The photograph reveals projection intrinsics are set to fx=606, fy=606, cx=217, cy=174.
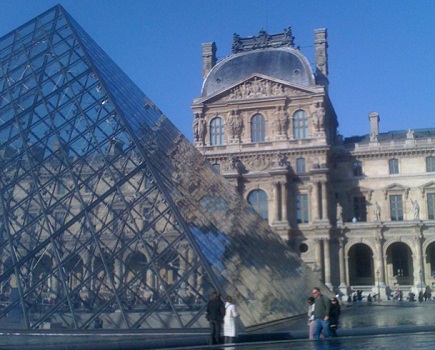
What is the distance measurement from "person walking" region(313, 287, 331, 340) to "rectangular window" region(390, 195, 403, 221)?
33.3m

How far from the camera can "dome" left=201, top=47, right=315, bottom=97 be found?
42.9 metres

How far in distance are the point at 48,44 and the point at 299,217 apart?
2668 centimetres

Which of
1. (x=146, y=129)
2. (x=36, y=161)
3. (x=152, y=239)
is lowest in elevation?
(x=152, y=239)

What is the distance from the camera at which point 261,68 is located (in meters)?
43.8

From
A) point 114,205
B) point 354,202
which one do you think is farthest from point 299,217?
point 114,205

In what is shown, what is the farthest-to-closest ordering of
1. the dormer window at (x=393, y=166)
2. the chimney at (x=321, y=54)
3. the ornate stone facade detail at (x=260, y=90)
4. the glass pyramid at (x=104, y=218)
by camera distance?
the chimney at (x=321, y=54)
the ornate stone facade detail at (x=260, y=90)
the dormer window at (x=393, y=166)
the glass pyramid at (x=104, y=218)

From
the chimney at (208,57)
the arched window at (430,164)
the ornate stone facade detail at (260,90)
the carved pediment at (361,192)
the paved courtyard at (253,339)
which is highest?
the chimney at (208,57)

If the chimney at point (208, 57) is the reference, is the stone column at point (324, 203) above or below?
below

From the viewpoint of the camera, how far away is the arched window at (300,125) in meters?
42.0

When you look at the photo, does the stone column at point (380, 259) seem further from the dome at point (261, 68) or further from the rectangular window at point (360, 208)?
the dome at point (261, 68)

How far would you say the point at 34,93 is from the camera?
15500mm

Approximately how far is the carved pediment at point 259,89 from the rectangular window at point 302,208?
23.6ft

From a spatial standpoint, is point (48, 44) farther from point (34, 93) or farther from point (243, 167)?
point (243, 167)

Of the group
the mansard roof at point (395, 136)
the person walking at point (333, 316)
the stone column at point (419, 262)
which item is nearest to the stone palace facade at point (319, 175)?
the stone column at point (419, 262)
